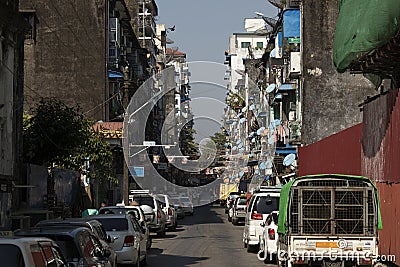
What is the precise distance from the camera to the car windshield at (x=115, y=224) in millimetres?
22295

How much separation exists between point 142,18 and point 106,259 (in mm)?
82184

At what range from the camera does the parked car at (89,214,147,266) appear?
21391 millimetres

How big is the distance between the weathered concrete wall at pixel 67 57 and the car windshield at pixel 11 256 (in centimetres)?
4819

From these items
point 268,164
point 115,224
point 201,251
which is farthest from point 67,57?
point 115,224

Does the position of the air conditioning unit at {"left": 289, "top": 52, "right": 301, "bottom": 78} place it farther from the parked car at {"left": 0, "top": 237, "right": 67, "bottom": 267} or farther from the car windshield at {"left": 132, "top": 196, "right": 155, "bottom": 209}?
the parked car at {"left": 0, "top": 237, "right": 67, "bottom": 267}

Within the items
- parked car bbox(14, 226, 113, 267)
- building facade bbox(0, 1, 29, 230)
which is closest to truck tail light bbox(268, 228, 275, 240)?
parked car bbox(14, 226, 113, 267)

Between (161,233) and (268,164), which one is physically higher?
(268,164)

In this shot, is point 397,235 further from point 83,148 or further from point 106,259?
point 83,148

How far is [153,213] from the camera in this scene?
38.5 meters

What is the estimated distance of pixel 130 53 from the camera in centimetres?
7650

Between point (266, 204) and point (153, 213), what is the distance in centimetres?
1029

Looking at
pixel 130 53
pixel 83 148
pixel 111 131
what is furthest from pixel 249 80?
pixel 83 148

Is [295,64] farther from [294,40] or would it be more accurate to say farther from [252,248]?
[252,248]

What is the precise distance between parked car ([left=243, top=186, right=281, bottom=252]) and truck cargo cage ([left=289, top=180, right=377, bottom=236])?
9.22 metres
